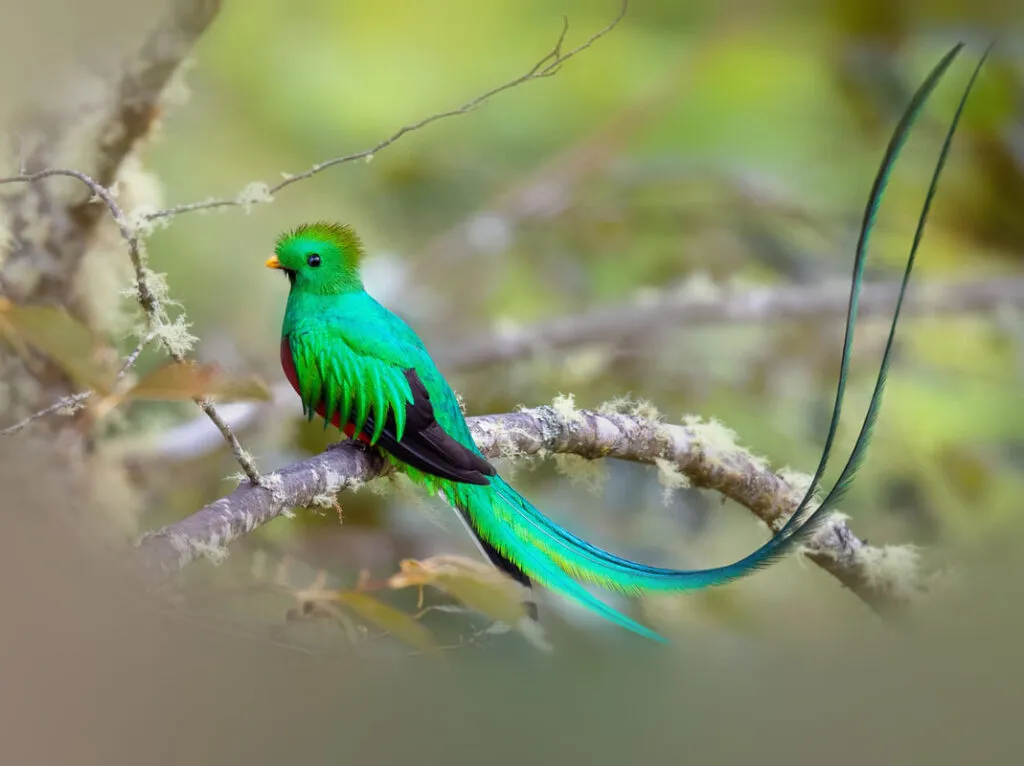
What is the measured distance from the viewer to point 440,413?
0.63 m

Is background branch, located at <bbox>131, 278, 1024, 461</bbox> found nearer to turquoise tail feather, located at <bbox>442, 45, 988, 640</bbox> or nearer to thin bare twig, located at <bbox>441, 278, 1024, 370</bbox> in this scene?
thin bare twig, located at <bbox>441, 278, 1024, 370</bbox>

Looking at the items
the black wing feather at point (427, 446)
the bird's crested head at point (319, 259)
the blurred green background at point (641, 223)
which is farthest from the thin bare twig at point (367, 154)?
the blurred green background at point (641, 223)

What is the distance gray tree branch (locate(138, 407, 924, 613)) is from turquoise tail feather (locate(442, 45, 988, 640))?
78 mm

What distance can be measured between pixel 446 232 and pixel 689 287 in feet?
1.13

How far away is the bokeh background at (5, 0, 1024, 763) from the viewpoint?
Result: 0.97 metres

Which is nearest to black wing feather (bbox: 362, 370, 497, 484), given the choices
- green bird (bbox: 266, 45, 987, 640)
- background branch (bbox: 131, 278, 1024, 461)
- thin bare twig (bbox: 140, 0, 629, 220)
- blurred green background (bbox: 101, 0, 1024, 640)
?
green bird (bbox: 266, 45, 987, 640)

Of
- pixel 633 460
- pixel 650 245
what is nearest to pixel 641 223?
pixel 650 245

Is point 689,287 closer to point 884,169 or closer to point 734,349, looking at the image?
point 734,349

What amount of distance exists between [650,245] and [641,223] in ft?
0.22

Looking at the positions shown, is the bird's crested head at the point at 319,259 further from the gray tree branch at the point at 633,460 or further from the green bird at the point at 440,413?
the gray tree branch at the point at 633,460

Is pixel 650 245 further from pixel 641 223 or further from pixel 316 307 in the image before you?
pixel 316 307

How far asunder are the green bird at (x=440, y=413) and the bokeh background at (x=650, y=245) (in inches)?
4.7

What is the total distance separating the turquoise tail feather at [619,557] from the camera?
0.57 meters

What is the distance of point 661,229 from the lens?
5.00 ft
